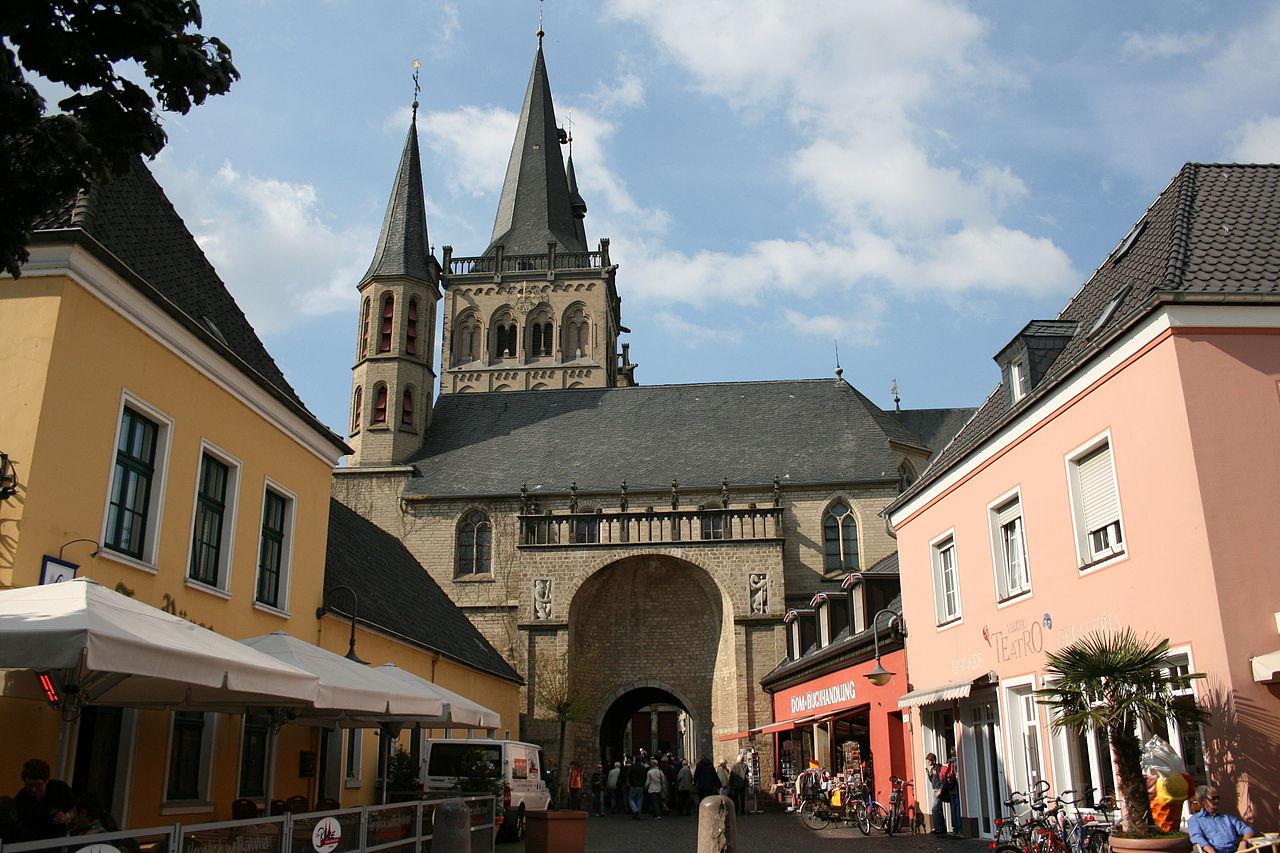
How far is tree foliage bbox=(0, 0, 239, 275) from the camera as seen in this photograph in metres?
5.24

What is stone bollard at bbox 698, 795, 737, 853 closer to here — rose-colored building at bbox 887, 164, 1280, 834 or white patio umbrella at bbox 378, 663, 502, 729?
rose-colored building at bbox 887, 164, 1280, 834

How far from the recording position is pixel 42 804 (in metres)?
6.68

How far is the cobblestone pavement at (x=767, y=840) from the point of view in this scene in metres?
14.2

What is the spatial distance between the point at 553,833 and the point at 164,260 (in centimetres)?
808

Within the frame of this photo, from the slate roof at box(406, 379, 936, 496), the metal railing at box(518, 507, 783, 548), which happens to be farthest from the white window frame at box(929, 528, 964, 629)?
the slate roof at box(406, 379, 936, 496)

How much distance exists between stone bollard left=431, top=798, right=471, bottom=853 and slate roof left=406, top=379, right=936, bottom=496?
1004 inches

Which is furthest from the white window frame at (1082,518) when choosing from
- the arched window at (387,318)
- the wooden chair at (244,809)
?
the arched window at (387,318)

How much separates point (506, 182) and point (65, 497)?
46.6m

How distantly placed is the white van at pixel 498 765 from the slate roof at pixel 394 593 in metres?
2.31

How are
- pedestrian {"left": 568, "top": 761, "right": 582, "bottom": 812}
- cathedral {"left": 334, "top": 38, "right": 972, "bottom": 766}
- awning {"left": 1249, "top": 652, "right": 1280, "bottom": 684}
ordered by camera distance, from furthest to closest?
cathedral {"left": 334, "top": 38, "right": 972, "bottom": 766} < pedestrian {"left": 568, "top": 761, "right": 582, "bottom": 812} < awning {"left": 1249, "top": 652, "right": 1280, "bottom": 684}

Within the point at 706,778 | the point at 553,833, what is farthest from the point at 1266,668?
the point at 706,778

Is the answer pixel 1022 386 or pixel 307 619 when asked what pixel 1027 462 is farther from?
pixel 307 619

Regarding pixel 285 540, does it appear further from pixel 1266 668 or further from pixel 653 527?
pixel 653 527

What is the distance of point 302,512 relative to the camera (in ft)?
49.2
